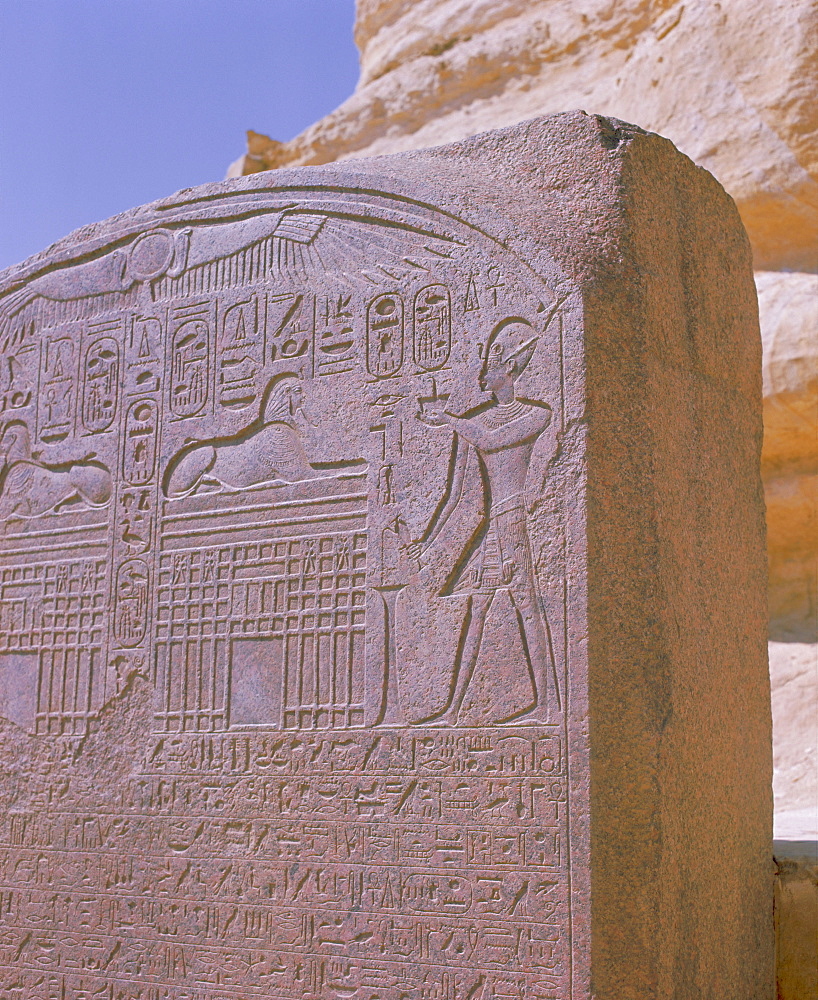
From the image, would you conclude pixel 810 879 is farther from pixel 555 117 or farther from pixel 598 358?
pixel 555 117

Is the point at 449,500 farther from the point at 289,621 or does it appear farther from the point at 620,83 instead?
the point at 620,83

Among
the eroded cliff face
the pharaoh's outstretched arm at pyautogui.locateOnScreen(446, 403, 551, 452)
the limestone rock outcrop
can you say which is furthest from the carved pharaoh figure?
the limestone rock outcrop

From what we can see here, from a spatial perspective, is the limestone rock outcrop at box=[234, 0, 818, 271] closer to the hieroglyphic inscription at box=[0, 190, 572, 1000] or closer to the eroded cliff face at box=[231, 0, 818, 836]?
the eroded cliff face at box=[231, 0, 818, 836]

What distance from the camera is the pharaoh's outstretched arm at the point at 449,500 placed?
3.15 meters

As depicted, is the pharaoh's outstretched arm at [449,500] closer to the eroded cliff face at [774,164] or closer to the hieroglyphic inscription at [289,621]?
the hieroglyphic inscription at [289,621]

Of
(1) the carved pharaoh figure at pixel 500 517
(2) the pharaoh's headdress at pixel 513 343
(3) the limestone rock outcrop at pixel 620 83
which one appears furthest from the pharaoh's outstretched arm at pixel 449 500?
(3) the limestone rock outcrop at pixel 620 83

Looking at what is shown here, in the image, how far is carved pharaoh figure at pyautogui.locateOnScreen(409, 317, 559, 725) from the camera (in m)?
2.94

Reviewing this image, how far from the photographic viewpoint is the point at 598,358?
303cm

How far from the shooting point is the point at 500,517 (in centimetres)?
307

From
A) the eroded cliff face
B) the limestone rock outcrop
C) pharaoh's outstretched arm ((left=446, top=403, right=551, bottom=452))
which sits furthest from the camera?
the limestone rock outcrop

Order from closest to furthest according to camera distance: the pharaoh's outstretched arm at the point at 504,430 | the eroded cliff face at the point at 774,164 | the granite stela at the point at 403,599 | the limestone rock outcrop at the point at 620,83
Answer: the granite stela at the point at 403,599
the pharaoh's outstretched arm at the point at 504,430
the eroded cliff face at the point at 774,164
the limestone rock outcrop at the point at 620,83

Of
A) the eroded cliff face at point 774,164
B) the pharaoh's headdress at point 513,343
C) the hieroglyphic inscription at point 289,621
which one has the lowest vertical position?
the hieroglyphic inscription at point 289,621

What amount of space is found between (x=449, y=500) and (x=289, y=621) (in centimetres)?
58

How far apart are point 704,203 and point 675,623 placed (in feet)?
4.36
